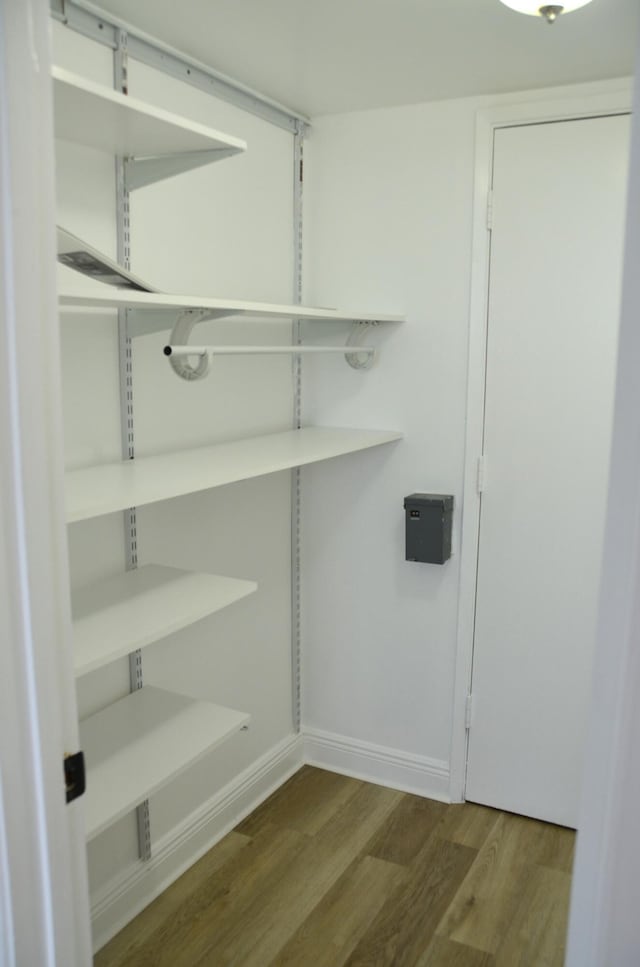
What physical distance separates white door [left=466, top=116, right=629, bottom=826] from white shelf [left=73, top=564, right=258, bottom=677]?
1066mm

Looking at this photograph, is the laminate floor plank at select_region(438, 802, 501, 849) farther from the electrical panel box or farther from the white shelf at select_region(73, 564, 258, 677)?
the white shelf at select_region(73, 564, 258, 677)

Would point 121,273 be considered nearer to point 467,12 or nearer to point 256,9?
point 256,9

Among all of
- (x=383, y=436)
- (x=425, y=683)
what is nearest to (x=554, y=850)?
(x=425, y=683)

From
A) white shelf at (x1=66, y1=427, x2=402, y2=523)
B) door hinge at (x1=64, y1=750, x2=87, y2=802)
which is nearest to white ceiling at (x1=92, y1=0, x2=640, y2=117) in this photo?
white shelf at (x1=66, y1=427, x2=402, y2=523)

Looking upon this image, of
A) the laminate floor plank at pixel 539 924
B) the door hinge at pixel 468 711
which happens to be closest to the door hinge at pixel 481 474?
the door hinge at pixel 468 711

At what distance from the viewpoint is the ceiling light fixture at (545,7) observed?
173 centimetres

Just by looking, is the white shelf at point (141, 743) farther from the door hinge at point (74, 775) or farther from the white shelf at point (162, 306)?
the white shelf at point (162, 306)

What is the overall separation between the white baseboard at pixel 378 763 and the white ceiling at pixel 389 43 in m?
2.33

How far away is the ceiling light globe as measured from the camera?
1.73 m

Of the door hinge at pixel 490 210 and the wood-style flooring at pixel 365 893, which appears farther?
the door hinge at pixel 490 210

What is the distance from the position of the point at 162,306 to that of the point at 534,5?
1.06 metres

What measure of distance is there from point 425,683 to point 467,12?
2.15 metres

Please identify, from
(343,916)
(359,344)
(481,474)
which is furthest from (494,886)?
(359,344)

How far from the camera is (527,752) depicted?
2799 millimetres
